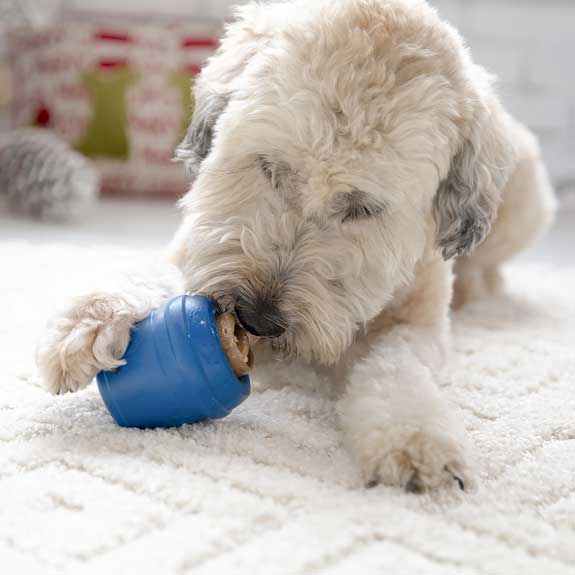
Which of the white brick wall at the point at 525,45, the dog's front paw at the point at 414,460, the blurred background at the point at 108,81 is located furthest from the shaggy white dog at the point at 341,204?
the white brick wall at the point at 525,45

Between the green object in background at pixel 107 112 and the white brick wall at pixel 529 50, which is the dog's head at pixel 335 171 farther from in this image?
the white brick wall at pixel 529 50

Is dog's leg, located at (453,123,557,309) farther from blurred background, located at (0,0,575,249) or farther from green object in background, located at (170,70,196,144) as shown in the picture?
green object in background, located at (170,70,196,144)

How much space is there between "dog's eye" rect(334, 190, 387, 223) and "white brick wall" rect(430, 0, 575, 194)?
3150mm

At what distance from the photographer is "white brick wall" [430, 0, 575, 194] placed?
14.9 ft

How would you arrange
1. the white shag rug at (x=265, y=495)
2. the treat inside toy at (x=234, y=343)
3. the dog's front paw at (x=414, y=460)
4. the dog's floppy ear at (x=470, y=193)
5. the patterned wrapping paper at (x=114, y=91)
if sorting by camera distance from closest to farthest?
1. the white shag rug at (x=265, y=495)
2. the dog's front paw at (x=414, y=460)
3. the treat inside toy at (x=234, y=343)
4. the dog's floppy ear at (x=470, y=193)
5. the patterned wrapping paper at (x=114, y=91)

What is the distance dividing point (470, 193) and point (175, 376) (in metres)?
0.68

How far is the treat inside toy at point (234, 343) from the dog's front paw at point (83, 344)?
0.16 m

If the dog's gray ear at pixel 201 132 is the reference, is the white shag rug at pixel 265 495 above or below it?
below

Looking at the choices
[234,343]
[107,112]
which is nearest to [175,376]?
[234,343]

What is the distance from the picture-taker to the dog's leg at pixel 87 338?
152 centimetres

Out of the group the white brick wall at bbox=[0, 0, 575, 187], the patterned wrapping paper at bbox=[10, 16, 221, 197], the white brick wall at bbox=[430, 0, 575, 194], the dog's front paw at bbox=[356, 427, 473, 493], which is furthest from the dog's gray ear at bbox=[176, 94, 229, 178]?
the white brick wall at bbox=[430, 0, 575, 194]

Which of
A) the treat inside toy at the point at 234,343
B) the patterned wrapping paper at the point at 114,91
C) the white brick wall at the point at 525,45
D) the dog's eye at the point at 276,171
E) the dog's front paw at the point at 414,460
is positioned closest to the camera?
the dog's front paw at the point at 414,460

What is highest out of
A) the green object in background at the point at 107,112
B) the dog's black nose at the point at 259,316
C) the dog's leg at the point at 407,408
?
the dog's black nose at the point at 259,316

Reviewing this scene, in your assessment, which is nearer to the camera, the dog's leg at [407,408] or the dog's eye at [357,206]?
the dog's leg at [407,408]
